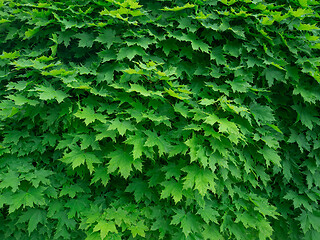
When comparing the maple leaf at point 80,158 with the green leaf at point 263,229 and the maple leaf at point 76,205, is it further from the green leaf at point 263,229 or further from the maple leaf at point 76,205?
the green leaf at point 263,229

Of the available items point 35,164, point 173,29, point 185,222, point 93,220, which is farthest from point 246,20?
point 35,164

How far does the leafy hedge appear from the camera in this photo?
8.89 feet

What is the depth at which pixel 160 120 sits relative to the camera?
2656 millimetres

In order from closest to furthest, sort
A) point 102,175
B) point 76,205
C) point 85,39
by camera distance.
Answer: point 102,175 → point 76,205 → point 85,39

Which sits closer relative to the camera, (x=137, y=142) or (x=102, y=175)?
(x=137, y=142)

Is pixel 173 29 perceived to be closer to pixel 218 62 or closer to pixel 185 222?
pixel 218 62

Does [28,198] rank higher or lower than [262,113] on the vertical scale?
lower

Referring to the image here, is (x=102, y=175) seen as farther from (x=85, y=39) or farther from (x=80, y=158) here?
(x=85, y=39)

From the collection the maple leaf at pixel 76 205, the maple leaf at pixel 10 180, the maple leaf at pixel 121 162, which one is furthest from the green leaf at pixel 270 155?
the maple leaf at pixel 10 180

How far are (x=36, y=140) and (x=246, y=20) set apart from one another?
9.55 ft

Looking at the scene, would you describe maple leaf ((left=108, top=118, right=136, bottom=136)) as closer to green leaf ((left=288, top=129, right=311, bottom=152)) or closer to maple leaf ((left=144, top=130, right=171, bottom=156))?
maple leaf ((left=144, top=130, right=171, bottom=156))

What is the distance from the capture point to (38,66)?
2.79m

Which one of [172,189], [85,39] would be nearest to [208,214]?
[172,189]

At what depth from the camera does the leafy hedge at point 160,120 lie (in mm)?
2711
